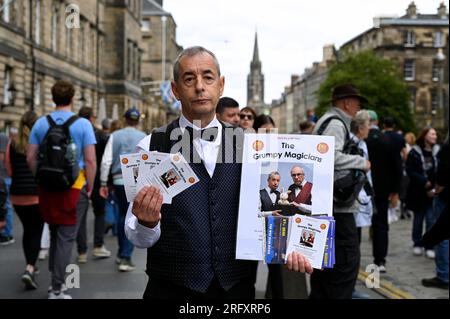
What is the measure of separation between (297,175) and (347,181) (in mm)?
2382

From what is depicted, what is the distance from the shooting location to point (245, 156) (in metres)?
2.64

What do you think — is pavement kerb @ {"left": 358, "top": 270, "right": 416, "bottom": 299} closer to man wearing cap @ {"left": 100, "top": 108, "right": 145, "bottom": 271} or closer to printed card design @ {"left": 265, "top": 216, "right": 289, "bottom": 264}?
man wearing cap @ {"left": 100, "top": 108, "right": 145, "bottom": 271}

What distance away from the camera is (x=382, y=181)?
8.24 m

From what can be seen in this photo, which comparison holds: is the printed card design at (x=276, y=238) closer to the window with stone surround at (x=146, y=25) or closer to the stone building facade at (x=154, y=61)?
the stone building facade at (x=154, y=61)

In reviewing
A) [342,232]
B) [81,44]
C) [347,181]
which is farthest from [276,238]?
[81,44]

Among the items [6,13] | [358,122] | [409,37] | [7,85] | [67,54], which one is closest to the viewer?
[358,122]

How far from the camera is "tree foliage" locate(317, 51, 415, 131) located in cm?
5981

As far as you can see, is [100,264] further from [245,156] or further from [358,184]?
[245,156]

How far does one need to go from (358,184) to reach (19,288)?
13.9 ft

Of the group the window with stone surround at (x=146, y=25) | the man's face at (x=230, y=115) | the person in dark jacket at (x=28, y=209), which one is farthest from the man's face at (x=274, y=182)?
the window with stone surround at (x=146, y=25)

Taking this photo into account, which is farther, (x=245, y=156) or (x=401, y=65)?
(x=401, y=65)

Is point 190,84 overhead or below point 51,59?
below

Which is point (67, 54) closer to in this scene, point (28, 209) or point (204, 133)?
point (28, 209)
